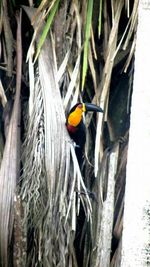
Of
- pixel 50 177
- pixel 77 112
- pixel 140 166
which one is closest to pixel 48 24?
pixel 77 112

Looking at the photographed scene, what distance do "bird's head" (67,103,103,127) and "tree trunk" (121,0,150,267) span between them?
32.3 inches

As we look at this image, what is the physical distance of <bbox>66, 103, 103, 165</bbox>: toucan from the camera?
255 centimetres

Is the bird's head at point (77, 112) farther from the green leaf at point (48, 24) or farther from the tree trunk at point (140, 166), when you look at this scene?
the tree trunk at point (140, 166)

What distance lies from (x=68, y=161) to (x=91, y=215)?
27 cm

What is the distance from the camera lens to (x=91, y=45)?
2.73m

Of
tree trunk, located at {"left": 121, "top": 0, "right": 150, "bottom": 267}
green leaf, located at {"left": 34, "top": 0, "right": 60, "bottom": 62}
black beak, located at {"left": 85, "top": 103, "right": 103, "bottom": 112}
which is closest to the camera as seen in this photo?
tree trunk, located at {"left": 121, "top": 0, "right": 150, "bottom": 267}

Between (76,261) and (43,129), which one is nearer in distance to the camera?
(43,129)

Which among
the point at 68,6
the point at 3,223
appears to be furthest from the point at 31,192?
the point at 68,6

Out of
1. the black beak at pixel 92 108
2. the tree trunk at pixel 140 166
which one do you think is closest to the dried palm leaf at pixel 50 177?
the black beak at pixel 92 108

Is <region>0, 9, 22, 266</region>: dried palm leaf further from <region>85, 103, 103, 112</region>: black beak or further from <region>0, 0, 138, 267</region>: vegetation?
<region>85, 103, 103, 112</region>: black beak

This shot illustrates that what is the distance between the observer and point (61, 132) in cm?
256

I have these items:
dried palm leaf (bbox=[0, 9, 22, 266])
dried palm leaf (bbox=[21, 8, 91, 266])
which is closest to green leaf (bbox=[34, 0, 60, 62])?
dried palm leaf (bbox=[21, 8, 91, 266])

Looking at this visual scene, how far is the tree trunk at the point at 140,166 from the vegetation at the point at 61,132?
75 centimetres

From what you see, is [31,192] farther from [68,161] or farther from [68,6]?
[68,6]
